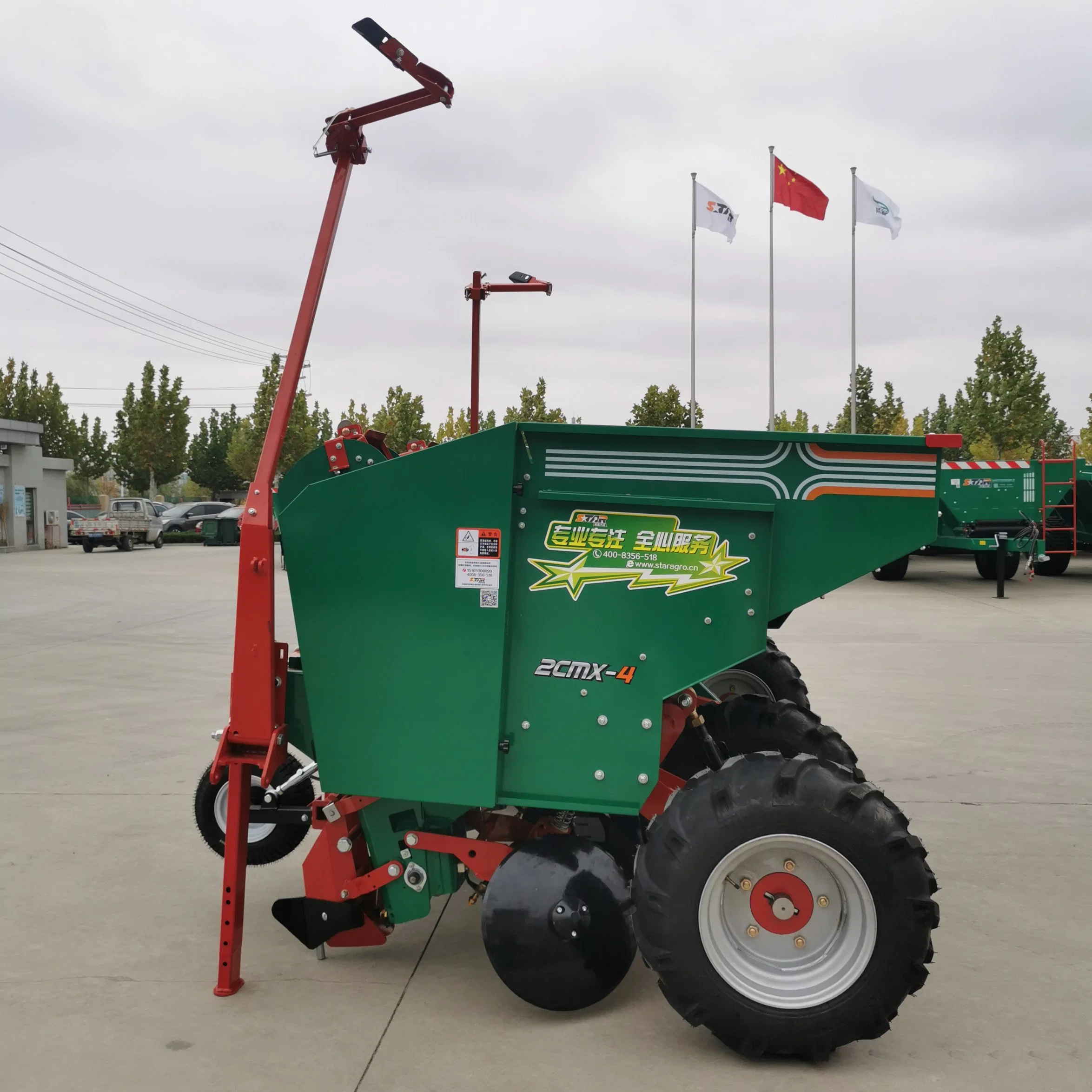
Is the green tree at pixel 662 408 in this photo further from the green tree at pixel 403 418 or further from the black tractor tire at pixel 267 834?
the black tractor tire at pixel 267 834

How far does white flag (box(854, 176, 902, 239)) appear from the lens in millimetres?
28016

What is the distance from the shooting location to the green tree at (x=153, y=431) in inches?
2041

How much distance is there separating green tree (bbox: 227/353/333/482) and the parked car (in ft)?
12.1

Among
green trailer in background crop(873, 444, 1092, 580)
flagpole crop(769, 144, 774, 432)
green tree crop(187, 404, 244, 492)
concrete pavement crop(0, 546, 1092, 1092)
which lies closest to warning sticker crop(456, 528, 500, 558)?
concrete pavement crop(0, 546, 1092, 1092)

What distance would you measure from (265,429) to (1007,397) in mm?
29767

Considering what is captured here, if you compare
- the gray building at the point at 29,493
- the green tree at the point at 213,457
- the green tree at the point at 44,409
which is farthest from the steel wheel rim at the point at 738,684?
the green tree at the point at 213,457

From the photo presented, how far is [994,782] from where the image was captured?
5.81 metres

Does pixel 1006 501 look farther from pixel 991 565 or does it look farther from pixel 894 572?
pixel 894 572

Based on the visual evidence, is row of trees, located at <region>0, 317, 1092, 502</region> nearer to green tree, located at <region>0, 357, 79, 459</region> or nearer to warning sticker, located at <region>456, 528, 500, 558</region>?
green tree, located at <region>0, 357, 79, 459</region>

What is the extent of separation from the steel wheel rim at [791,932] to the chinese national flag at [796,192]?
88.7ft

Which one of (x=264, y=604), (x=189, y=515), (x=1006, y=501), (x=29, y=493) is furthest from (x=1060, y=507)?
(x=189, y=515)

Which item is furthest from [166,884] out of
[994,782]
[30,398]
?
[30,398]

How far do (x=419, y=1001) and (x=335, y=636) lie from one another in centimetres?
114

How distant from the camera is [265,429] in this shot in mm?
46594
